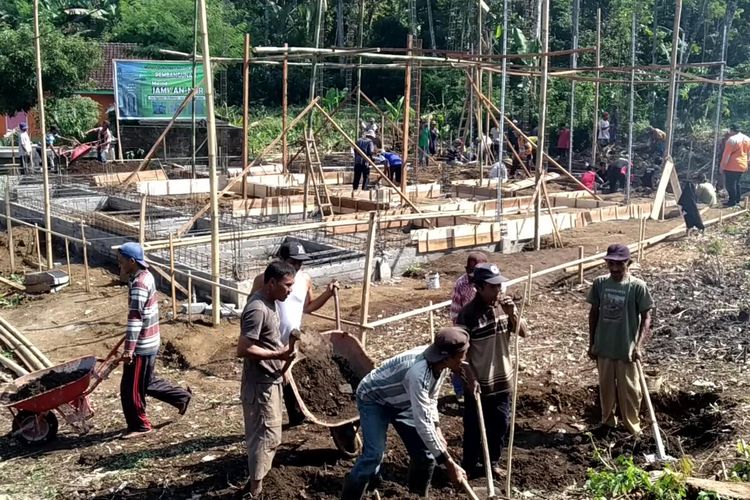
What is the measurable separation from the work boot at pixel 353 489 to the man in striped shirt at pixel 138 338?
227 cm

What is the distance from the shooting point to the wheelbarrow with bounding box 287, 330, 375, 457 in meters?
5.93

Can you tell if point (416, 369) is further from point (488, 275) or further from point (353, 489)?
point (488, 275)

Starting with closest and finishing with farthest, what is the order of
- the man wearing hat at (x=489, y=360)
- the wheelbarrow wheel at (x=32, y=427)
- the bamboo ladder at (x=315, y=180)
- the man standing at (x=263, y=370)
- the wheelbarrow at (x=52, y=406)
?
the man standing at (x=263, y=370) → the man wearing hat at (x=489, y=360) → the wheelbarrow at (x=52, y=406) → the wheelbarrow wheel at (x=32, y=427) → the bamboo ladder at (x=315, y=180)

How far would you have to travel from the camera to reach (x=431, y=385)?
4.66m

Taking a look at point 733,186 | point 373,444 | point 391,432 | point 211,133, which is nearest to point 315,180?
point 211,133

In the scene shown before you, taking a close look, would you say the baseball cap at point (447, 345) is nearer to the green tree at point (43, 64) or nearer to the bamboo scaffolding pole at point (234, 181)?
the bamboo scaffolding pole at point (234, 181)

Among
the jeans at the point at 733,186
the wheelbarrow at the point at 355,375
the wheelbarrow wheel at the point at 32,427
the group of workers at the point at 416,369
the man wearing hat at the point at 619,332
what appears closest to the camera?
the group of workers at the point at 416,369

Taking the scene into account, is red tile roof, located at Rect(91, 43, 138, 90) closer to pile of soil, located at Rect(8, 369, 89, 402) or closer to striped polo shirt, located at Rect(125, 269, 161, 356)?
pile of soil, located at Rect(8, 369, 89, 402)

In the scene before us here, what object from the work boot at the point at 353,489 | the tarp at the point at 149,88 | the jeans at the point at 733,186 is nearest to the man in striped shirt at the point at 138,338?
the work boot at the point at 353,489

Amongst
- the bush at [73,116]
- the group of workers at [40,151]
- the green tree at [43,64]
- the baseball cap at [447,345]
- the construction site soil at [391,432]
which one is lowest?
the construction site soil at [391,432]

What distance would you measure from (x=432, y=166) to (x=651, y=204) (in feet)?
27.7

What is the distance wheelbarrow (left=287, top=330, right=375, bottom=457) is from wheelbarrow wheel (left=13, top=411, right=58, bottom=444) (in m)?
2.04

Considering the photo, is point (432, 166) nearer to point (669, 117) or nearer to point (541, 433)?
point (669, 117)

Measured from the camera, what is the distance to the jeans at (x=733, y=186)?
17984 millimetres
